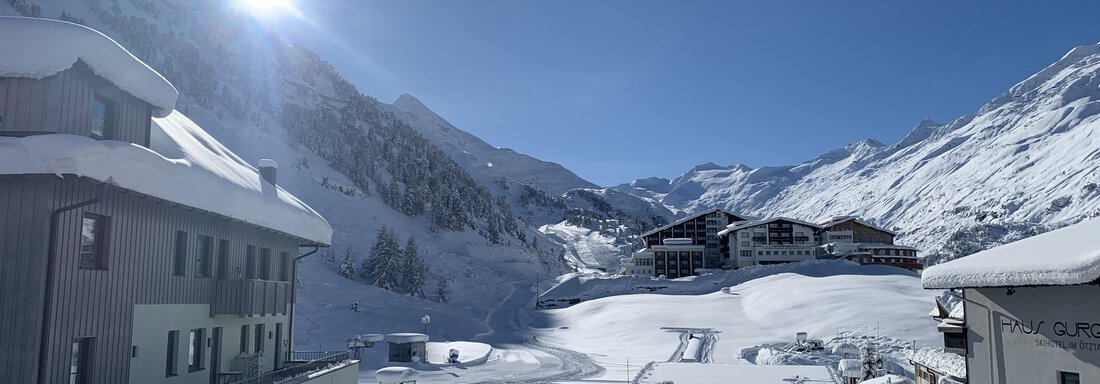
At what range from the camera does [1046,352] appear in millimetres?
13359

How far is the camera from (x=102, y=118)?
15953 millimetres

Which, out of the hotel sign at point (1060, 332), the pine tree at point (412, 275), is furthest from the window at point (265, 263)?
the pine tree at point (412, 275)

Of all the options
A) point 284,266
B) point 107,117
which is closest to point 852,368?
point 284,266

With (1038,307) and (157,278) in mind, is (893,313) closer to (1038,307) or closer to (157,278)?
(1038,307)

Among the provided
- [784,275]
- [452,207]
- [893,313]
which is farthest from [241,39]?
[893,313]

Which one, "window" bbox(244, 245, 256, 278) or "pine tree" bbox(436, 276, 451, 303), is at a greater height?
"window" bbox(244, 245, 256, 278)

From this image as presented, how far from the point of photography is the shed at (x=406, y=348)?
1879 inches

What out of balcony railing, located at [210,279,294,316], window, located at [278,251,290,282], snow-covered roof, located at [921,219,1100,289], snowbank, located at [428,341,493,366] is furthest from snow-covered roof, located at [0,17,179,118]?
snowbank, located at [428,341,493,366]

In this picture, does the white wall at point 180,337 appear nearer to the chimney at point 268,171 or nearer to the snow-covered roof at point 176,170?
the snow-covered roof at point 176,170

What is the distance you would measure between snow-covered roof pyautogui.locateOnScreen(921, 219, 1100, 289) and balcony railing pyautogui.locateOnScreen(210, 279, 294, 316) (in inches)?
662

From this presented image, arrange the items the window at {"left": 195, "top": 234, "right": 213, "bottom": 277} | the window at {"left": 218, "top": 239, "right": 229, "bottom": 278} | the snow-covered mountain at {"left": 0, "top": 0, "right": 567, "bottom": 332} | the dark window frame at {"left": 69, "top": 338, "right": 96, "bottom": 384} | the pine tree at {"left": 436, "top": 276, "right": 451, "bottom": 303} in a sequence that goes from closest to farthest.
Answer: the dark window frame at {"left": 69, "top": 338, "right": 96, "bottom": 384} < the window at {"left": 195, "top": 234, "right": 213, "bottom": 277} < the window at {"left": 218, "top": 239, "right": 229, "bottom": 278} < the snow-covered mountain at {"left": 0, "top": 0, "right": 567, "bottom": 332} < the pine tree at {"left": 436, "top": 276, "right": 451, "bottom": 303}

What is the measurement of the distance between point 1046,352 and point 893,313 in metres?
47.8

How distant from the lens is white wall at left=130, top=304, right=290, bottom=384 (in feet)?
55.3

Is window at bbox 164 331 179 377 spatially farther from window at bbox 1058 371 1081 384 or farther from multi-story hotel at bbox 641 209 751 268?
multi-story hotel at bbox 641 209 751 268
